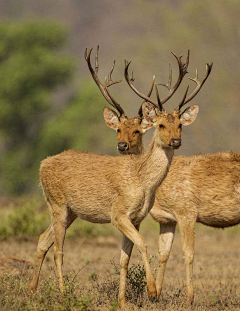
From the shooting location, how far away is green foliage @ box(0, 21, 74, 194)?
29.7 meters

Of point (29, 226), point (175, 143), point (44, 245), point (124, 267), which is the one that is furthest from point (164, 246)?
point (29, 226)

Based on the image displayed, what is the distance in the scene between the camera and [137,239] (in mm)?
8547

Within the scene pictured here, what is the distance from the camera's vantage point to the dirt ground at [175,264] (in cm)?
940

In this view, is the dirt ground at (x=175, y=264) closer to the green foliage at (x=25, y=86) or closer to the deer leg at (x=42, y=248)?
the deer leg at (x=42, y=248)

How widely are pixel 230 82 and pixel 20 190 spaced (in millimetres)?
22463

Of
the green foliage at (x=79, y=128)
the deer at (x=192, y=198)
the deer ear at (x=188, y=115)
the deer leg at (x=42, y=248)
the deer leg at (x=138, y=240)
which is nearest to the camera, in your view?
the deer leg at (x=138, y=240)

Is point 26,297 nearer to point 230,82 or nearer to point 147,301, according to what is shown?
point 147,301

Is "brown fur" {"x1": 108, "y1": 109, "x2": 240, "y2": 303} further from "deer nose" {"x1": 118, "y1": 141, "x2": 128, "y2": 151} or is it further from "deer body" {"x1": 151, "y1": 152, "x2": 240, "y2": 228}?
"deer nose" {"x1": 118, "y1": 141, "x2": 128, "y2": 151}

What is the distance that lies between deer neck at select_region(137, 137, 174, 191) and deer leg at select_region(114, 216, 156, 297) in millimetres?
542

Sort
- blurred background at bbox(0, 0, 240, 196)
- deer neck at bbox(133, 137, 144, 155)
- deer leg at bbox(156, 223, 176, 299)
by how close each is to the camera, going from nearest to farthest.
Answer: deer leg at bbox(156, 223, 176, 299) < deer neck at bbox(133, 137, 144, 155) < blurred background at bbox(0, 0, 240, 196)

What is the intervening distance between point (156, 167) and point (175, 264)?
15.9 feet

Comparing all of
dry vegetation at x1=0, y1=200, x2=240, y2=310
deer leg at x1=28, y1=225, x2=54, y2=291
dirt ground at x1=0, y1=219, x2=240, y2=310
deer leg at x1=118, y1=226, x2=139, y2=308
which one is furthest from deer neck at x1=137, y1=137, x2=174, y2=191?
deer leg at x1=28, y1=225, x2=54, y2=291

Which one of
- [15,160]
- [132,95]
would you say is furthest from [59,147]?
[132,95]

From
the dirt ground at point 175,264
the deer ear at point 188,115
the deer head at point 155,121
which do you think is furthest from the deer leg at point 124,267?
the deer ear at point 188,115
